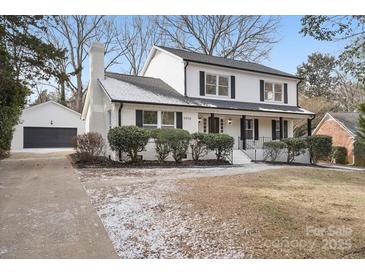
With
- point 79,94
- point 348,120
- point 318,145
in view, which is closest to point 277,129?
point 318,145

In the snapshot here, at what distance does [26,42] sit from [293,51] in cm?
917

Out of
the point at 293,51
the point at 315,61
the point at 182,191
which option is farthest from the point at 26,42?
the point at 315,61

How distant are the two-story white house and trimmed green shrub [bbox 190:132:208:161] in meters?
1.57

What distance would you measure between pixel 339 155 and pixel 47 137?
21.9 m

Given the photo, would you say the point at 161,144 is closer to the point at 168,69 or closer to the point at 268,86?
the point at 168,69

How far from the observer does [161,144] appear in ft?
39.5

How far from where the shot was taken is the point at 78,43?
87.4 ft

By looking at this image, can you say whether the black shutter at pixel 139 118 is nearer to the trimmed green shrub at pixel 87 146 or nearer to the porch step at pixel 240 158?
the trimmed green shrub at pixel 87 146

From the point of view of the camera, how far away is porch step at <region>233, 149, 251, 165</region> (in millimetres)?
14266

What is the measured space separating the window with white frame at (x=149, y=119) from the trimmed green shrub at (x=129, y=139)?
1785 mm

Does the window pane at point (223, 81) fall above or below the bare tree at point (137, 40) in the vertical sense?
below

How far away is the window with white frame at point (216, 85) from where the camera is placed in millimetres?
16484

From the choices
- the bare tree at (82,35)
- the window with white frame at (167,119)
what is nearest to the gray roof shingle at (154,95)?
the window with white frame at (167,119)

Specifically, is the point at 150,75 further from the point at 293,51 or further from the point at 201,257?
the point at 201,257
